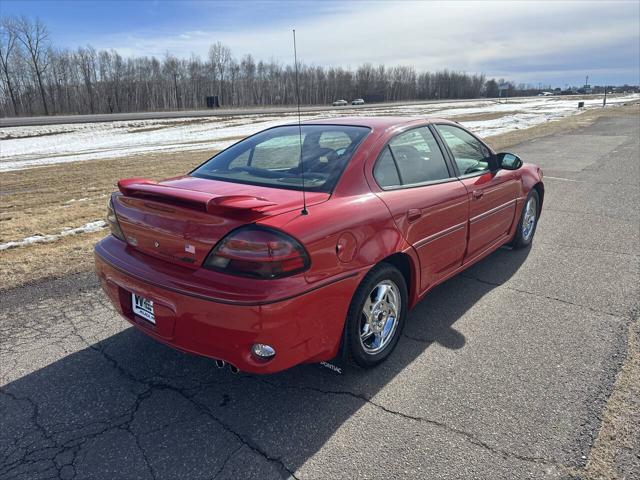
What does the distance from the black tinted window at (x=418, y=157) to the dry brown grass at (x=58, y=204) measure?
354 cm

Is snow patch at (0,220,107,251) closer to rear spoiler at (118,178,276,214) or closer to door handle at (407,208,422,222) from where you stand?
rear spoiler at (118,178,276,214)

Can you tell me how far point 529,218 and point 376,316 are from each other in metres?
3.23

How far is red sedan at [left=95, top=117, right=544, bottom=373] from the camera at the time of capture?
2320mm

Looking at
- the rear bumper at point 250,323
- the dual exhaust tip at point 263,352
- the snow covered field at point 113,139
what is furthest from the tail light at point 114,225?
the snow covered field at point 113,139

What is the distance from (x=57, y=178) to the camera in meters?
11.3

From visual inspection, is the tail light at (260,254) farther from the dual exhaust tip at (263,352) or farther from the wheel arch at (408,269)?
the wheel arch at (408,269)

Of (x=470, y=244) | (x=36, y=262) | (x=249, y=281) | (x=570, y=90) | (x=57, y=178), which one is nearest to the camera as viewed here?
(x=249, y=281)

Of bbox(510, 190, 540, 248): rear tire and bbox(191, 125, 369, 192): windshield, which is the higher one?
bbox(191, 125, 369, 192): windshield

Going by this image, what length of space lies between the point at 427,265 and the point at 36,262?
4232 millimetres

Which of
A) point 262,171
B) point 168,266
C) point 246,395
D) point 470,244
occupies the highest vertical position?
point 262,171

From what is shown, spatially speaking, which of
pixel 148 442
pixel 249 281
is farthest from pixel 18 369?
pixel 249 281

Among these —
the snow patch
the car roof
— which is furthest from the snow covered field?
the car roof

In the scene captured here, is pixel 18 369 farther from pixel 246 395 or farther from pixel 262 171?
pixel 262 171

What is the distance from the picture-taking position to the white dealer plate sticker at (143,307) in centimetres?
263
